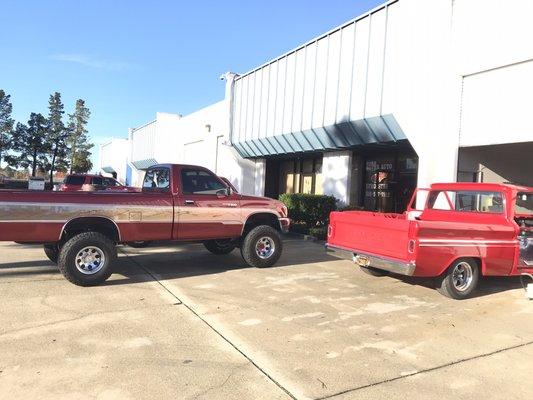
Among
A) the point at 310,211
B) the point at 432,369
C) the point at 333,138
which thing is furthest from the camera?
the point at 333,138

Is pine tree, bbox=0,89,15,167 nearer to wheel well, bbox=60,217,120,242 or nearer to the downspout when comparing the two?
the downspout

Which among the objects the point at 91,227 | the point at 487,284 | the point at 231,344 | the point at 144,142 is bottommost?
the point at 231,344

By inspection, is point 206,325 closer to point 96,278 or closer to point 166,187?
point 96,278

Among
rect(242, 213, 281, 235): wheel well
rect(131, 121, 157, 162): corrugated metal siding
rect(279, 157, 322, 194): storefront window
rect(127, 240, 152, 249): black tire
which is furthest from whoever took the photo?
rect(131, 121, 157, 162): corrugated metal siding

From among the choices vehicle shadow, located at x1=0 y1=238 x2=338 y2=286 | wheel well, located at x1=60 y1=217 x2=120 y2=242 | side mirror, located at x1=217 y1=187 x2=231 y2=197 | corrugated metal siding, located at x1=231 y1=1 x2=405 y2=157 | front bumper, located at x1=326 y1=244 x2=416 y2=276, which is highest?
corrugated metal siding, located at x1=231 y1=1 x2=405 y2=157

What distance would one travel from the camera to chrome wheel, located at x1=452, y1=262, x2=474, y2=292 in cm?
742

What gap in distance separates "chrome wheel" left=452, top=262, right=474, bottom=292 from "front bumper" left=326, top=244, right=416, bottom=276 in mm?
1034

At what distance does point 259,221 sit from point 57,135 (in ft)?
185

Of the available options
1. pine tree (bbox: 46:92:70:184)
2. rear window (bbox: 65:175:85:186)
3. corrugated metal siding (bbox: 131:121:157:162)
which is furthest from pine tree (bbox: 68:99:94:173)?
rear window (bbox: 65:175:85:186)

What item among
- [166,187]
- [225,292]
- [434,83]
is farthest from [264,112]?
[225,292]

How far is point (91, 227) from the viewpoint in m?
7.83

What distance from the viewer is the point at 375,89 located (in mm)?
14250

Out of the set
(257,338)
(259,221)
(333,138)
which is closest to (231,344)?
(257,338)

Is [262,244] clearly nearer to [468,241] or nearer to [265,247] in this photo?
[265,247]
